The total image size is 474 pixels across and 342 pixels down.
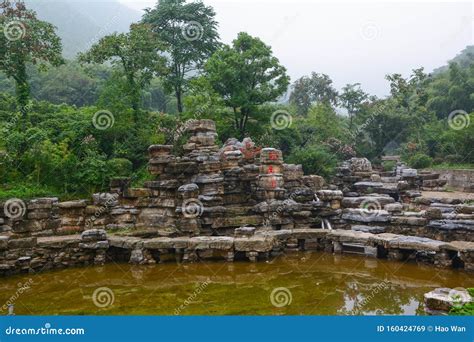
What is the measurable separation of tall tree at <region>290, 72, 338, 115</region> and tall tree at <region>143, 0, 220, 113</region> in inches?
726

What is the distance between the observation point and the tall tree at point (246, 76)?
60.2ft

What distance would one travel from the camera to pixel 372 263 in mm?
10250

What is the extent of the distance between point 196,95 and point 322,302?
12.1 m

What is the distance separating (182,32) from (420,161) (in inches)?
647

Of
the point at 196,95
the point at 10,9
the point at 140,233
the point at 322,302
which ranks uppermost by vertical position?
the point at 10,9

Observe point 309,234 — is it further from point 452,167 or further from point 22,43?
point 452,167

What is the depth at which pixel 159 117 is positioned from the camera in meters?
17.7

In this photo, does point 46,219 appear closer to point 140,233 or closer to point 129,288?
point 140,233

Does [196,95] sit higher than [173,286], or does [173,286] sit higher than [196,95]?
[196,95]

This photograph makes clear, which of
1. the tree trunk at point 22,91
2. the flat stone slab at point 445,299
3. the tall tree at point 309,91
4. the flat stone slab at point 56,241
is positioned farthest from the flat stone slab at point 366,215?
the tall tree at point 309,91

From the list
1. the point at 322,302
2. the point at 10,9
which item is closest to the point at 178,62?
the point at 10,9

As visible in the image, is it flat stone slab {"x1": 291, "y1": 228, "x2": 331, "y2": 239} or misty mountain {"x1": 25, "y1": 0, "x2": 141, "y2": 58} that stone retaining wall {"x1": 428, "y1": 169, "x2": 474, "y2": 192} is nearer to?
flat stone slab {"x1": 291, "y1": 228, "x2": 331, "y2": 239}

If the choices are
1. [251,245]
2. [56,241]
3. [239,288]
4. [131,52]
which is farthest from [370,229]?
[131,52]

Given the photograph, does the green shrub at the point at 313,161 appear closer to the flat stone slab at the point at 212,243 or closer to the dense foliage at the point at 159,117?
the dense foliage at the point at 159,117
